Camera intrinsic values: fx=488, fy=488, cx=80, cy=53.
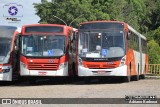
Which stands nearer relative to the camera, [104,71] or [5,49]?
[104,71]

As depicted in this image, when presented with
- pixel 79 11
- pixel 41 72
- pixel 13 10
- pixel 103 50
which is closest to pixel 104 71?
pixel 103 50

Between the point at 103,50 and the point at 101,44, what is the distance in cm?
32

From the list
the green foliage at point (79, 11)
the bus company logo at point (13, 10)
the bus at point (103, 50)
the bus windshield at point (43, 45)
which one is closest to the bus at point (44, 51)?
the bus windshield at point (43, 45)

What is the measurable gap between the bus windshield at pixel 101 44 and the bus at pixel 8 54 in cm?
362

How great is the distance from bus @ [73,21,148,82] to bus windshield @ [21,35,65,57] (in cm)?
94

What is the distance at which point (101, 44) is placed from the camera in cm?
2383

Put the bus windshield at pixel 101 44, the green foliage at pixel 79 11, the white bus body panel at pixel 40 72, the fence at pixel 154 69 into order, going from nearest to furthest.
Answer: the bus windshield at pixel 101 44, the white bus body panel at pixel 40 72, the fence at pixel 154 69, the green foliage at pixel 79 11

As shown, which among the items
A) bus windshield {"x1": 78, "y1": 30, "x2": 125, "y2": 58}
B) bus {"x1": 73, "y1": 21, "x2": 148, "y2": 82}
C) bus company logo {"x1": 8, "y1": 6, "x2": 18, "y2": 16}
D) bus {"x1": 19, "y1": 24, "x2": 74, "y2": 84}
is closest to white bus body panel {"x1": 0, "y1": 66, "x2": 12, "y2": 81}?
bus {"x1": 19, "y1": 24, "x2": 74, "y2": 84}

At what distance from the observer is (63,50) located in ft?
80.4

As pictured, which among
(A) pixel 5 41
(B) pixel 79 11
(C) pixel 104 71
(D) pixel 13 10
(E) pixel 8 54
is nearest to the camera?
(C) pixel 104 71

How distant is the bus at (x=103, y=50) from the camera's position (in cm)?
2353

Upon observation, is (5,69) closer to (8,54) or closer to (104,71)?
(8,54)

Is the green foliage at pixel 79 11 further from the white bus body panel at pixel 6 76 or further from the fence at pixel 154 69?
the white bus body panel at pixel 6 76

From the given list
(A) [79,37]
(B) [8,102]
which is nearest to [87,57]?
(A) [79,37]
